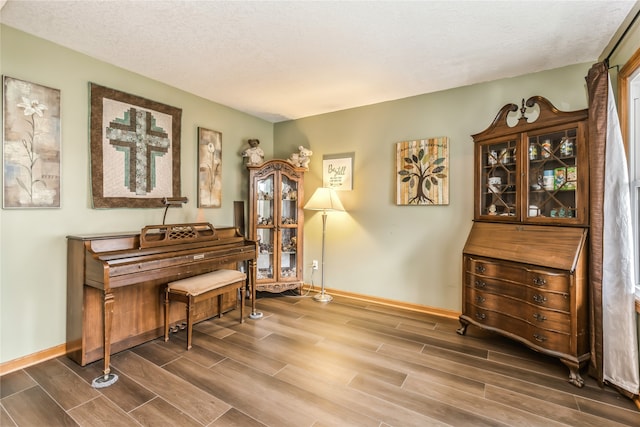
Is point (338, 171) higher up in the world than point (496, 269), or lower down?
higher up

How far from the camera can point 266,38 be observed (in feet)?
7.29

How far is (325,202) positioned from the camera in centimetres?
363

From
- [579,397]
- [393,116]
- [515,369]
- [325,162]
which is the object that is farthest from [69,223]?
[579,397]

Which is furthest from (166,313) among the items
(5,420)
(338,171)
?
(338,171)

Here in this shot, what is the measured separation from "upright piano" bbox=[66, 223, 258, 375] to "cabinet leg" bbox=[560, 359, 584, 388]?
279cm

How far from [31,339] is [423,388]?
2.84 meters

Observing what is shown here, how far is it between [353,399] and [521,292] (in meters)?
1.54

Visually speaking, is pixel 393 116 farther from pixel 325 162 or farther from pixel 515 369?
pixel 515 369

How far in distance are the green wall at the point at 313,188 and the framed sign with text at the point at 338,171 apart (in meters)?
0.11

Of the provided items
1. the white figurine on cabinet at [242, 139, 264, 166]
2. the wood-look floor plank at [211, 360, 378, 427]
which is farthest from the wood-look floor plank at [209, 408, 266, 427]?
the white figurine on cabinet at [242, 139, 264, 166]

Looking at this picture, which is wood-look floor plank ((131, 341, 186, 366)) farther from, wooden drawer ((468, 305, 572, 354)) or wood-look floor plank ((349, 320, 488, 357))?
wooden drawer ((468, 305, 572, 354))

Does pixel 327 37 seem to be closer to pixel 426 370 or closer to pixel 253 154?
pixel 253 154

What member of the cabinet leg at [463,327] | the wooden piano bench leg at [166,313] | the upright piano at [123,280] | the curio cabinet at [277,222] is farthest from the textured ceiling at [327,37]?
the cabinet leg at [463,327]

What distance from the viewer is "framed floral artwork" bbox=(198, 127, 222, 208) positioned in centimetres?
341
